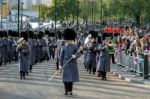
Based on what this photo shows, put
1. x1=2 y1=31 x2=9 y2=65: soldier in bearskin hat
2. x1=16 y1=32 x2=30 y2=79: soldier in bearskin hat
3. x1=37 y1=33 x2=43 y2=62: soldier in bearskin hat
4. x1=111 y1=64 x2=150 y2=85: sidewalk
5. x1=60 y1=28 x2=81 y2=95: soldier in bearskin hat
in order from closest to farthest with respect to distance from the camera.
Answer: x1=60 y1=28 x2=81 y2=95: soldier in bearskin hat, x1=111 y1=64 x2=150 y2=85: sidewalk, x1=16 y1=32 x2=30 y2=79: soldier in bearskin hat, x1=2 y1=31 x2=9 y2=65: soldier in bearskin hat, x1=37 y1=33 x2=43 y2=62: soldier in bearskin hat

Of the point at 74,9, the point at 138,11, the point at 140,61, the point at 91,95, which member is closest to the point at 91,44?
the point at 140,61

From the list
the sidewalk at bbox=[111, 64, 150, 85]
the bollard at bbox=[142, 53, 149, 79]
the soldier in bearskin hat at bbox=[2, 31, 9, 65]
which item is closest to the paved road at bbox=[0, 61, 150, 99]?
the sidewalk at bbox=[111, 64, 150, 85]

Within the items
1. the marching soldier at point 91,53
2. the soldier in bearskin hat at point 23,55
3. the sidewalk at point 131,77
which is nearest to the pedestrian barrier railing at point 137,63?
the sidewalk at point 131,77

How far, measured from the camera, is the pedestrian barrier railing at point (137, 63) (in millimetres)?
22547

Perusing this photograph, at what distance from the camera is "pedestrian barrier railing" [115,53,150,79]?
74.0ft

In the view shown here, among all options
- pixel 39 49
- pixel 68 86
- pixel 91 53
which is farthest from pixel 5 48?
pixel 68 86

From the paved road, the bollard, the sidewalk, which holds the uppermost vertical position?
the bollard

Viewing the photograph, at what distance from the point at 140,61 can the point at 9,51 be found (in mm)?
12300

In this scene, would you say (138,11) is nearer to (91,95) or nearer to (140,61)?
(140,61)

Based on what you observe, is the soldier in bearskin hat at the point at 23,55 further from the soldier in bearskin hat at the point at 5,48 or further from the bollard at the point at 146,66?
the soldier in bearskin hat at the point at 5,48

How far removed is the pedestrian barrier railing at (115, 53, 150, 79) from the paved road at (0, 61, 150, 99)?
95 centimetres

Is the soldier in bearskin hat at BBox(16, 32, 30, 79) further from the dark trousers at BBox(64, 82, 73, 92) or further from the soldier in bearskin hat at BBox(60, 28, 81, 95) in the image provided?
the dark trousers at BBox(64, 82, 73, 92)

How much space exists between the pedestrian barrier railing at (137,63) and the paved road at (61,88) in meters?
0.95

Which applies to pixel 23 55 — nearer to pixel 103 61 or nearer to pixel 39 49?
pixel 103 61
